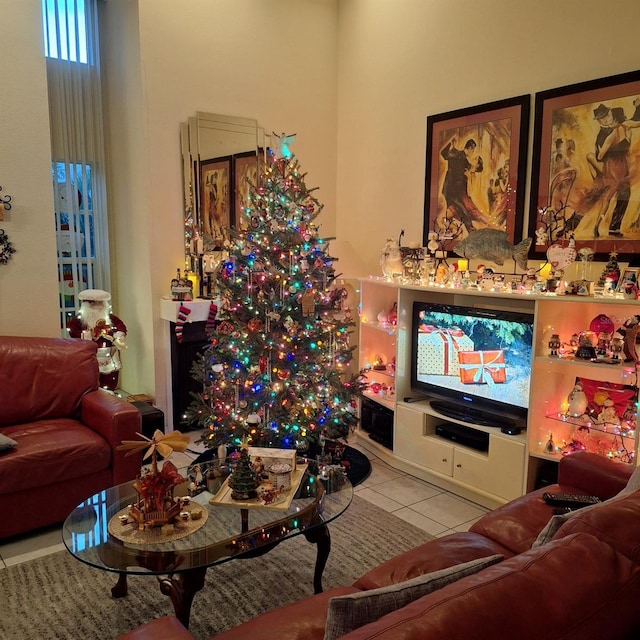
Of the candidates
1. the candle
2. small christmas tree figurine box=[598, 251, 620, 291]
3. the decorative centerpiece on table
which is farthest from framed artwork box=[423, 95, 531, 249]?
the decorative centerpiece on table

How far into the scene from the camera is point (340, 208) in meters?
5.54

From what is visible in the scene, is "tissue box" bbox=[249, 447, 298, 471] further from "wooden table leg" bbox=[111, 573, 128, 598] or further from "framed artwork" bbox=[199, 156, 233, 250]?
"framed artwork" bbox=[199, 156, 233, 250]

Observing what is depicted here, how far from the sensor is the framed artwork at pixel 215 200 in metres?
4.83

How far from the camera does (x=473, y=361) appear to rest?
3.68 m

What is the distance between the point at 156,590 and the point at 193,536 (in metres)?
0.64

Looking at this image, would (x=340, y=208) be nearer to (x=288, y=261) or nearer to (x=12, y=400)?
(x=288, y=261)

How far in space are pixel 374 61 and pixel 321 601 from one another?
4496 mm

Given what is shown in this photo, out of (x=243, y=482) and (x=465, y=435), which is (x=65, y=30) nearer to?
(x=243, y=482)

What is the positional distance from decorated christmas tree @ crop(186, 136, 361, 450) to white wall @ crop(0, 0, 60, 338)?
53.9 inches

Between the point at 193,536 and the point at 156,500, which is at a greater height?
the point at 156,500

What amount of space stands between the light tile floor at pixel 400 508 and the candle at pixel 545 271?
1.47 metres

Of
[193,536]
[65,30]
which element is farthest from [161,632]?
[65,30]

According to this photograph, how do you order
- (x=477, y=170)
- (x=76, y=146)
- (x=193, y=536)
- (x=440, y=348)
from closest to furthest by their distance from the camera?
(x=193, y=536) < (x=440, y=348) < (x=477, y=170) < (x=76, y=146)

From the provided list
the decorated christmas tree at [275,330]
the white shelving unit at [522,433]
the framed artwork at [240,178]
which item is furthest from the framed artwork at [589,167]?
the framed artwork at [240,178]
